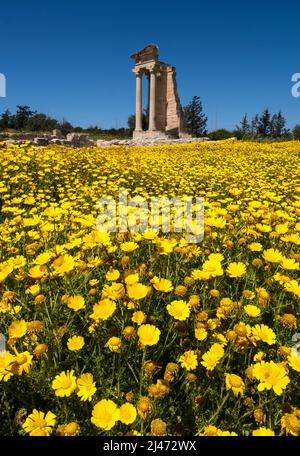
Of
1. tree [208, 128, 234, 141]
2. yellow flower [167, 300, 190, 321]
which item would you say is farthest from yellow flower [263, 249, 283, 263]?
tree [208, 128, 234, 141]

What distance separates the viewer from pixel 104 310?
5.50 ft

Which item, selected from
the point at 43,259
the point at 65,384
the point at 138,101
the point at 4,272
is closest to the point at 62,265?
the point at 43,259

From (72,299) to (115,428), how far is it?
641mm

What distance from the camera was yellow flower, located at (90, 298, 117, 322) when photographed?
1.65 metres

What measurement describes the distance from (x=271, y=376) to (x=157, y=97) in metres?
41.0

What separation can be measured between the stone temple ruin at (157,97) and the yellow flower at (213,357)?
3527 centimetres

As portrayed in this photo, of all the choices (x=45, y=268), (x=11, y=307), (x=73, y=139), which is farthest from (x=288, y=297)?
(x=73, y=139)

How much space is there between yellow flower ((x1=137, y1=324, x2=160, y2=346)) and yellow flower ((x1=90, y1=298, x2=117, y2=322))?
0.62 feet

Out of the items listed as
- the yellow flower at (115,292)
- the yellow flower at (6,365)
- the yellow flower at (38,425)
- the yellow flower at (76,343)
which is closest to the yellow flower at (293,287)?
the yellow flower at (115,292)

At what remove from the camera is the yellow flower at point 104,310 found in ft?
5.41

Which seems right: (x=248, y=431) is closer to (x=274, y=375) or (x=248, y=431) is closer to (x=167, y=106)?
(x=274, y=375)

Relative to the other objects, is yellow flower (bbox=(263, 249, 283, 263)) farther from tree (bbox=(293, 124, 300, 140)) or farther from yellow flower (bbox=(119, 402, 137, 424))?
tree (bbox=(293, 124, 300, 140))

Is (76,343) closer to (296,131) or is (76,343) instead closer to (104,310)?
(104,310)
